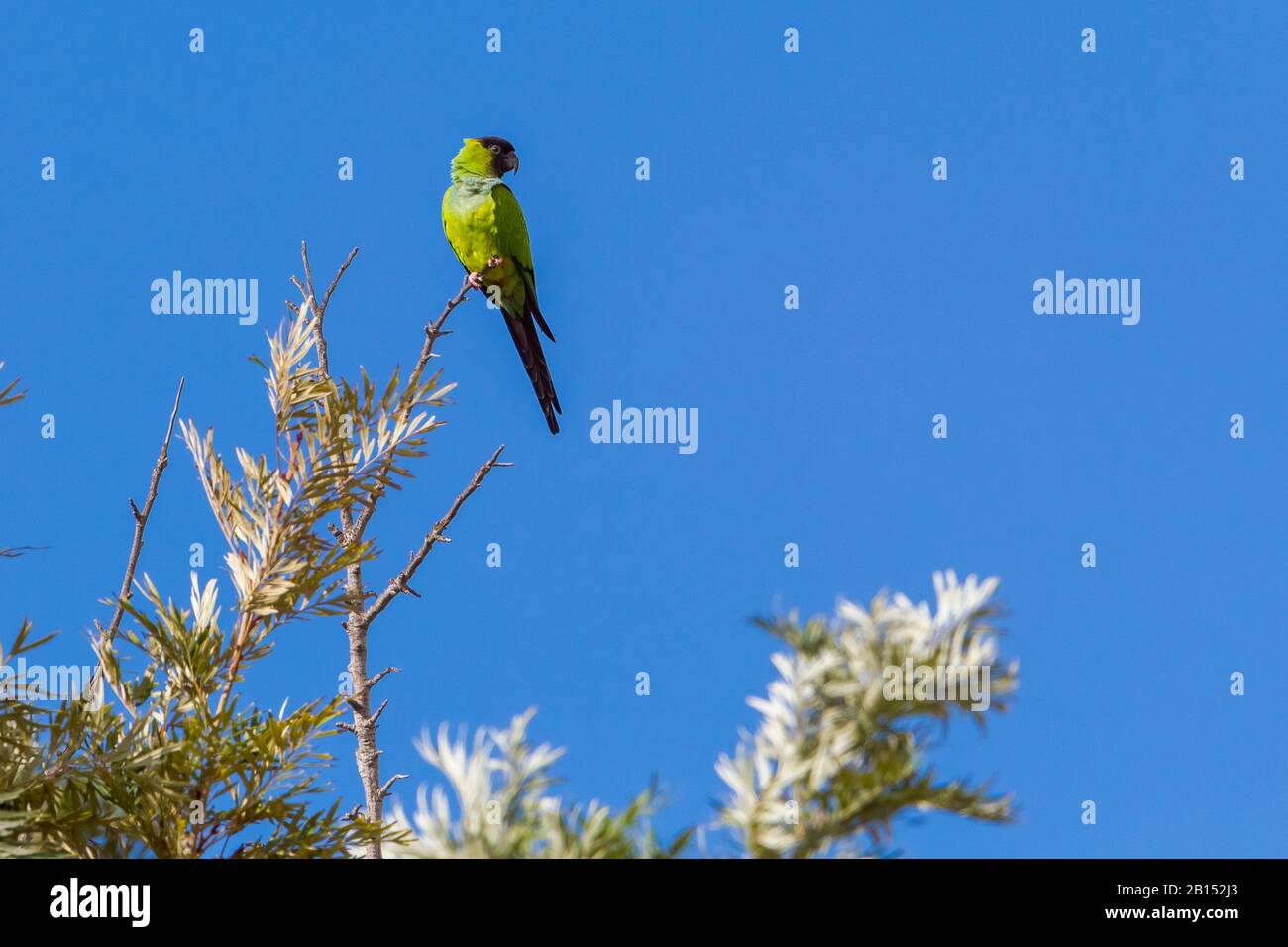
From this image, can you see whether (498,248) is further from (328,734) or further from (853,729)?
(853,729)

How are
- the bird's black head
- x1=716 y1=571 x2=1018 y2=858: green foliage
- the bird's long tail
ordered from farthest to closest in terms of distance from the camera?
the bird's black head, the bird's long tail, x1=716 y1=571 x2=1018 y2=858: green foliage

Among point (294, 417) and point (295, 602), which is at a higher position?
point (294, 417)

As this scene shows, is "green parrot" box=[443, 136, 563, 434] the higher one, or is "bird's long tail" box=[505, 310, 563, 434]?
"green parrot" box=[443, 136, 563, 434]

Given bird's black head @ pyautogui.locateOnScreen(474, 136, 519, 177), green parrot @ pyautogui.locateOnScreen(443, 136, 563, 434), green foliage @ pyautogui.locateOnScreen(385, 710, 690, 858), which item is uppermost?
bird's black head @ pyautogui.locateOnScreen(474, 136, 519, 177)

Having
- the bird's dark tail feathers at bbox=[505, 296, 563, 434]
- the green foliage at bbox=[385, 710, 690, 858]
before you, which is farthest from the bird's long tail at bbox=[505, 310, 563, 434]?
the green foliage at bbox=[385, 710, 690, 858]

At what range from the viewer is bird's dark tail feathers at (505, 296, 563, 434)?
A: 23.3 ft

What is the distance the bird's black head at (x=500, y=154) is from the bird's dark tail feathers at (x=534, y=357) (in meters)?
1.97

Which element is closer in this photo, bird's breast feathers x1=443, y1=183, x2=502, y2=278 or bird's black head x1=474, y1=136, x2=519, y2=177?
bird's breast feathers x1=443, y1=183, x2=502, y2=278

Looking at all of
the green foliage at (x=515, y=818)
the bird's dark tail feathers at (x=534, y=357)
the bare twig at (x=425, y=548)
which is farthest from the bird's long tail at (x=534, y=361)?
the green foliage at (x=515, y=818)

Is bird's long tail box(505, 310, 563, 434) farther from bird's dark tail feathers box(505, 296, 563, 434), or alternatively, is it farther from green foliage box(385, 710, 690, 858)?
green foliage box(385, 710, 690, 858)
